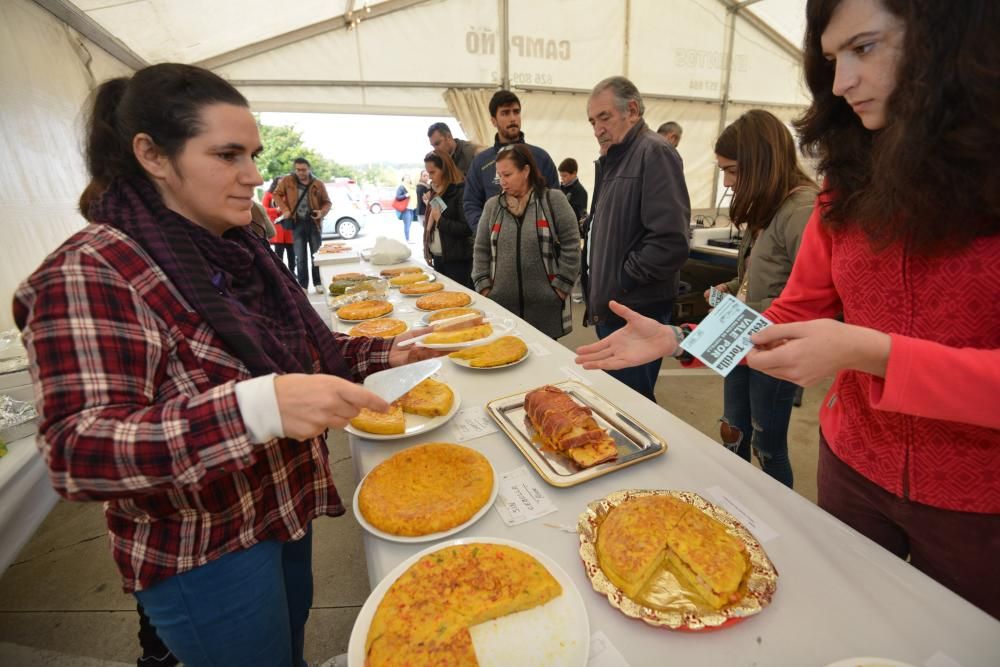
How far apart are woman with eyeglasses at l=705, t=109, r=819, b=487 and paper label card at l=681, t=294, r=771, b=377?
1.20m

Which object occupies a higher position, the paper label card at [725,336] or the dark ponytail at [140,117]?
the dark ponytail at [140,117]

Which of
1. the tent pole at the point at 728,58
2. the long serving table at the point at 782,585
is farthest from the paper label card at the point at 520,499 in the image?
the tent pole at the point at 728,58

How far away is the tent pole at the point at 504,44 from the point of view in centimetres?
701

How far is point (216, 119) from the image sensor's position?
1074 millimetres

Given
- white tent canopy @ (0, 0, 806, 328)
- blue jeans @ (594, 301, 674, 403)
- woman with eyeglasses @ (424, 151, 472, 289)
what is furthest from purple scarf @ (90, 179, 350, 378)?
woman with eyeglasses @ (424, 151, 472, 289)

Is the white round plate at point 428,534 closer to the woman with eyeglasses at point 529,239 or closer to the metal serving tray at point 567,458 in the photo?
the metal serving tray at point 567,458

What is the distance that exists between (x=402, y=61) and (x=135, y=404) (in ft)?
24.7

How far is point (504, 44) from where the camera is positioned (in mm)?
7164

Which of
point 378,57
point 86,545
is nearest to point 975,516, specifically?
point 86,545

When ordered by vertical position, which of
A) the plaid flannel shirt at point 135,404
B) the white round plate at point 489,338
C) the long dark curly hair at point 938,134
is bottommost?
the white round plate at point 489,338

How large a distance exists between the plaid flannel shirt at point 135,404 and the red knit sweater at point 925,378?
1326 mm

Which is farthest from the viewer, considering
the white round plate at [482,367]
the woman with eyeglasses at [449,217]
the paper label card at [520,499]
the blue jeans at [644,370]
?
the woman with eyeglasses at [449,217]

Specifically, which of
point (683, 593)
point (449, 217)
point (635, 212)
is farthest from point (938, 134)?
point (449, 217)

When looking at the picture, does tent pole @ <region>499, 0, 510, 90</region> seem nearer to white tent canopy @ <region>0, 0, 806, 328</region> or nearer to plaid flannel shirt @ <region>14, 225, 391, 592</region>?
white tent canopy @ <region>0, 0, 806, 328</region>
